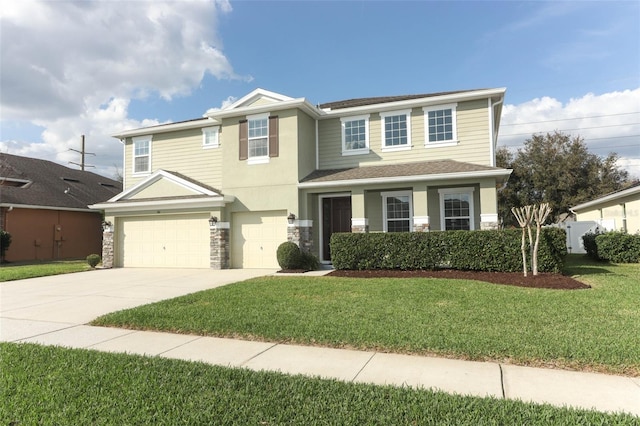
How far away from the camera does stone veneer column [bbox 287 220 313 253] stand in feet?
45.0

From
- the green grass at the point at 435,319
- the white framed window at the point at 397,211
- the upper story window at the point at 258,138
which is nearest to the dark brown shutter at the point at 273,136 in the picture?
the upper story window at the point at 258,138

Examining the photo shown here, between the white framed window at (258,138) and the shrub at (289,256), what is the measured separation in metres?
3.55

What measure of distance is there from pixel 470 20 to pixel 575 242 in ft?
53.6

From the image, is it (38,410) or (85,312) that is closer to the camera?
(38,410)

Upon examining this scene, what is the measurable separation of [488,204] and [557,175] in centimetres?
2015

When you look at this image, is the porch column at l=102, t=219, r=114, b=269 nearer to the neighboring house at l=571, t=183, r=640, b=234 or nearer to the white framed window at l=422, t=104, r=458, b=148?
the white framed window at l=422, t=104, r=458, b=148

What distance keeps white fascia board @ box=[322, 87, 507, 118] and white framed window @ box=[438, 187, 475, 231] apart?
10.4 feet

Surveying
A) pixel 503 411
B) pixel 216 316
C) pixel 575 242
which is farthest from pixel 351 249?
pixel 575 242

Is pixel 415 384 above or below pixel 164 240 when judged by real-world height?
below

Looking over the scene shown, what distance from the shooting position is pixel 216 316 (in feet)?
20.6

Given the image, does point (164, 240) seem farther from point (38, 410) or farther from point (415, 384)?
point (415, 384)

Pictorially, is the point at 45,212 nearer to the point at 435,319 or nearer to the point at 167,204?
the point at 167,204

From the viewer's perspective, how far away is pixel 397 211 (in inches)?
570

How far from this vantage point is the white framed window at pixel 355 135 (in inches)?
581
